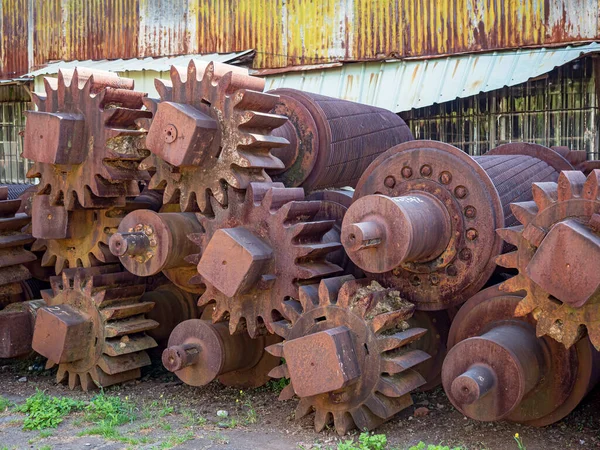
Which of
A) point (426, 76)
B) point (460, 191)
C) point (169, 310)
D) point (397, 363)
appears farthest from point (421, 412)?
point (426, 76)

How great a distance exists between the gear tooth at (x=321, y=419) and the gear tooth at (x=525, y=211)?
1678mm

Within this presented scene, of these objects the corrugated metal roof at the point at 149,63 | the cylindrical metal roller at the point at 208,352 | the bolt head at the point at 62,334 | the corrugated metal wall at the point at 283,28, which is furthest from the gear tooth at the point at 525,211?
the corrugated metal roof at the point at 149,63

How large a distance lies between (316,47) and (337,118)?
6.81m

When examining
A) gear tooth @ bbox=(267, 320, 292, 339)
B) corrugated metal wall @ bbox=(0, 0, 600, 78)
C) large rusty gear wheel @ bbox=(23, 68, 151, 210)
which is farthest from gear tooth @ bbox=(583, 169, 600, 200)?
corrugated metal wall @ bbox=(0, 0, 600, 78)

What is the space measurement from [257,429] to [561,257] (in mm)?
2214

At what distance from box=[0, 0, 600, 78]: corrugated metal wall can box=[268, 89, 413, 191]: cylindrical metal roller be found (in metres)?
5.79

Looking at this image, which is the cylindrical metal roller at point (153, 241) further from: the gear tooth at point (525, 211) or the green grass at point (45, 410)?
the gear tooth at point (525, 211)

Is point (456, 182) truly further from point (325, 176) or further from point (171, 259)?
point (171, 259)

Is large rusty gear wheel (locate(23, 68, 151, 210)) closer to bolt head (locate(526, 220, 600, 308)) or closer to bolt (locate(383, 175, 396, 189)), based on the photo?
bolt (locate(383, 175, 396, 189))

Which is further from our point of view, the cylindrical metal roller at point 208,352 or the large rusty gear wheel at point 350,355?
the cylindrical metal roller at point 208,352

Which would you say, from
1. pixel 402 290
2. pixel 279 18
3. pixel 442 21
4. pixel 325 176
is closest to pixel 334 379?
pixel 402 290

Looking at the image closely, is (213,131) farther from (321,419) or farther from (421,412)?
(421,412)

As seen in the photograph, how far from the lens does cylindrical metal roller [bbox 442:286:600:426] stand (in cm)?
377

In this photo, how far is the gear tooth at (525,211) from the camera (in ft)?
12.3
